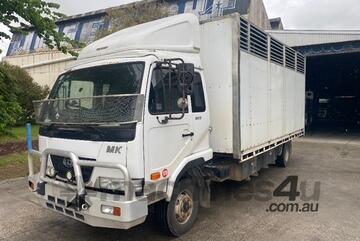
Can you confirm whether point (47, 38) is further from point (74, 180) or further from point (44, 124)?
point (74, 180)

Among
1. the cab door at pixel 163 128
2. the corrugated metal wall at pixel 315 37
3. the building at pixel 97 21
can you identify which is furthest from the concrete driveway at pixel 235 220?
the building at pixel 97 21

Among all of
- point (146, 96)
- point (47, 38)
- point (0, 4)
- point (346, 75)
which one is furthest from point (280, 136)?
point (346, 75)

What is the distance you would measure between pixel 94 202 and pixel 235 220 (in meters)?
2.56

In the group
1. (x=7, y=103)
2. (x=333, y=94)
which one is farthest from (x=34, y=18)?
(x=333, y=94)

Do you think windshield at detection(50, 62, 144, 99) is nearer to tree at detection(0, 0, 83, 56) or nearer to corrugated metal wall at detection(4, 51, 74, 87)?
tree at detection(0, 0, 83, 56)

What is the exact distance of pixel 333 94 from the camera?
3753 cm

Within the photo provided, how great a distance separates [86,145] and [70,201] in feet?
2.29

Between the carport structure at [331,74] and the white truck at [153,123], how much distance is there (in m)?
11.7

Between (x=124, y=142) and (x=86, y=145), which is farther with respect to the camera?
(x=86, y=145)

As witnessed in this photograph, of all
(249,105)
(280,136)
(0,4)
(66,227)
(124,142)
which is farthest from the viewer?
(0,4)

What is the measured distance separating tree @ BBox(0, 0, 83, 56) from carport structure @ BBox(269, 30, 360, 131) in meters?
12.2

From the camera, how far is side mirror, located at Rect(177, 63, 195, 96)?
4.08m

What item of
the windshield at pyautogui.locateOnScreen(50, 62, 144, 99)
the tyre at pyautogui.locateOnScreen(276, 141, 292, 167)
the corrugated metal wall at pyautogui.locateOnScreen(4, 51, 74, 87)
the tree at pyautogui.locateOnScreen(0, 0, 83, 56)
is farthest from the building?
the windshield at pyautogui.locateOnScreen(50, 62, 144, 99)

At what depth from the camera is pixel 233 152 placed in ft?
17.5
